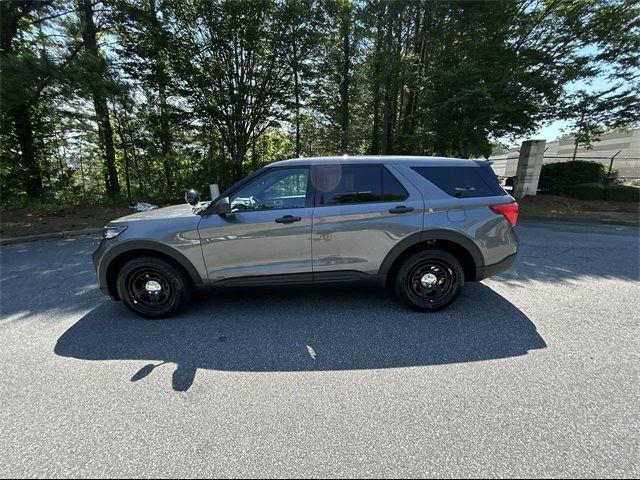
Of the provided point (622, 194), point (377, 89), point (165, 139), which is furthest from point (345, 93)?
point (622, 194)

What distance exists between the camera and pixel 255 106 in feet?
39.1

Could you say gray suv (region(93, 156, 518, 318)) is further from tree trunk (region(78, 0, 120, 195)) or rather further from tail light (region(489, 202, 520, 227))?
tree trunk (region(78, 0, 120, 195))

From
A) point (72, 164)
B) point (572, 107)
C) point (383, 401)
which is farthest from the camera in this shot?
point (72, 164)

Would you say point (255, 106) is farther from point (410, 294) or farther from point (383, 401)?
point (383, 401)

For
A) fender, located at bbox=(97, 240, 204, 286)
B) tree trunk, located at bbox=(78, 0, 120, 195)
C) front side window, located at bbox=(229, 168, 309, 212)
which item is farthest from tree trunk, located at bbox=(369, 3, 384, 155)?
fender, located at bbox=(97, 240, 204, 286)

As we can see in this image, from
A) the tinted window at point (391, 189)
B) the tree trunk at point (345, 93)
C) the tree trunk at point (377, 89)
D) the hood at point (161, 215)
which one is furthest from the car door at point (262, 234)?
the tree trunk at point (345, 93)

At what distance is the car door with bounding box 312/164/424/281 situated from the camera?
3096 millimetres

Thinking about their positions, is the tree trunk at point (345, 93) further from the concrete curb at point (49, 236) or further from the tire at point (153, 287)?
the tire at point (153, 287)

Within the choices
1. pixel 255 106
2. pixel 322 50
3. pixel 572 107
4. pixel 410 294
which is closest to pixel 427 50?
pixel 322 50

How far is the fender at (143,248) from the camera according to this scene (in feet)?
10.1

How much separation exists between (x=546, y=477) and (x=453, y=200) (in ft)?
7.77

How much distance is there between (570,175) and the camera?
464 inches

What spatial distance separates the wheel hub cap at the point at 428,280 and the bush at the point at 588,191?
39.7 ft

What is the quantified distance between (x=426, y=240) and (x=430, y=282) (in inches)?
19.4
